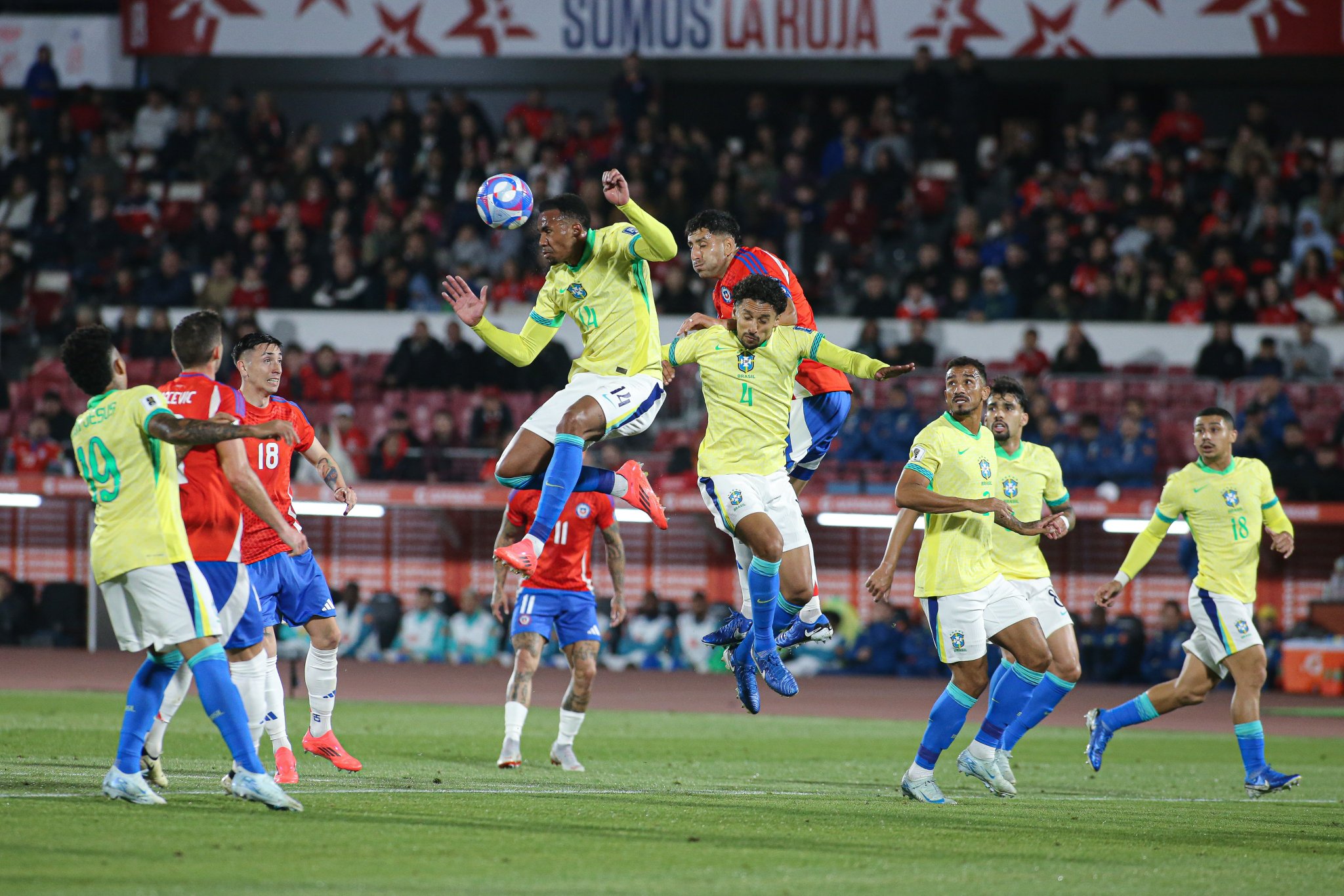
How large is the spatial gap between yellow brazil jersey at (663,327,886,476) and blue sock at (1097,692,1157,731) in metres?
3.52

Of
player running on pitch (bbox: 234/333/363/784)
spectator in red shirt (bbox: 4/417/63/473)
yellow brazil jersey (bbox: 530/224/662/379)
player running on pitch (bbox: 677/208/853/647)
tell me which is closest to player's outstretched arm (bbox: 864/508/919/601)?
player running on pitch (bbox: 677/208/853/647)

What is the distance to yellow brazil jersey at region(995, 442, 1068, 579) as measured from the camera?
1107 cm

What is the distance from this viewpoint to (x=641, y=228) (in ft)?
30.3

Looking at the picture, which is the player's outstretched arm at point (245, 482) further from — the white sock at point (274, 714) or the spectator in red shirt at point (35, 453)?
the spectator in red shirt at point (35, 453)

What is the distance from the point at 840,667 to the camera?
20.9 metres

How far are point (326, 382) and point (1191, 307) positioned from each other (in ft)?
39.1

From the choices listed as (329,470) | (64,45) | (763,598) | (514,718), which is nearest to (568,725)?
(514,718)

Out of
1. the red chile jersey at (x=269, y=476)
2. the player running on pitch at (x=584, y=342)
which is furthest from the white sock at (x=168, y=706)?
the player running on pitch at (x=584, y=342)

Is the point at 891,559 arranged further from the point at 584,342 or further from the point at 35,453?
the point at 35,453

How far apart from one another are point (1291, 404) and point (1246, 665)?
9473 millimetres

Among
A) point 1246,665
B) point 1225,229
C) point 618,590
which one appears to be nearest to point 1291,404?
point 1225,229

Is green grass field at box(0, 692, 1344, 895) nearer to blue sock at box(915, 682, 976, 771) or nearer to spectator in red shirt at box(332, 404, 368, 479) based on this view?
blue sock at box(915, 682, 976, 771)

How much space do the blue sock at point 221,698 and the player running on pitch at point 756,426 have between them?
11.2 feet

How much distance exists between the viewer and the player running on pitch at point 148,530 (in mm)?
7438
